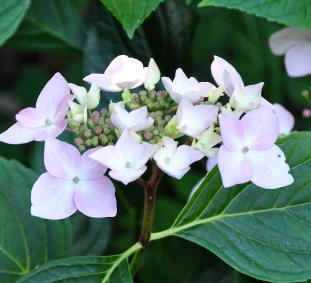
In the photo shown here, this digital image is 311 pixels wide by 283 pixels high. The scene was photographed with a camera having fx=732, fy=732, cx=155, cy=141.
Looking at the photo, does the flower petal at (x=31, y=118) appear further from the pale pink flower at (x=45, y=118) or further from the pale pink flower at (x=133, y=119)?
the pale pink flower at (x=133, y=119)

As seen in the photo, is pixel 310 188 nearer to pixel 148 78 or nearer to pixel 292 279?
pixel 292 279

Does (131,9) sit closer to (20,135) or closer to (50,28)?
(20,135)

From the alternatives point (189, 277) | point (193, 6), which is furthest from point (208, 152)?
point (193, 6)

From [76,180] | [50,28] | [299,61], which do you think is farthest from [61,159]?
[50,28]

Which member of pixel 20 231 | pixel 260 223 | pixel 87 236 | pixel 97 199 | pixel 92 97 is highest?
pixel 92 97

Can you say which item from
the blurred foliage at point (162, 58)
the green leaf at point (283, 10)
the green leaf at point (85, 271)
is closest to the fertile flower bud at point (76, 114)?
the green leaf at point (85, 271)

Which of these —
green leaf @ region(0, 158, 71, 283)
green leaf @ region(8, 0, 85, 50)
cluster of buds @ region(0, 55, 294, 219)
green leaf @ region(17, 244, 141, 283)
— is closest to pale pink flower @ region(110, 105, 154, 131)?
cluster of buds @ region(0, 55, 294, 219)
